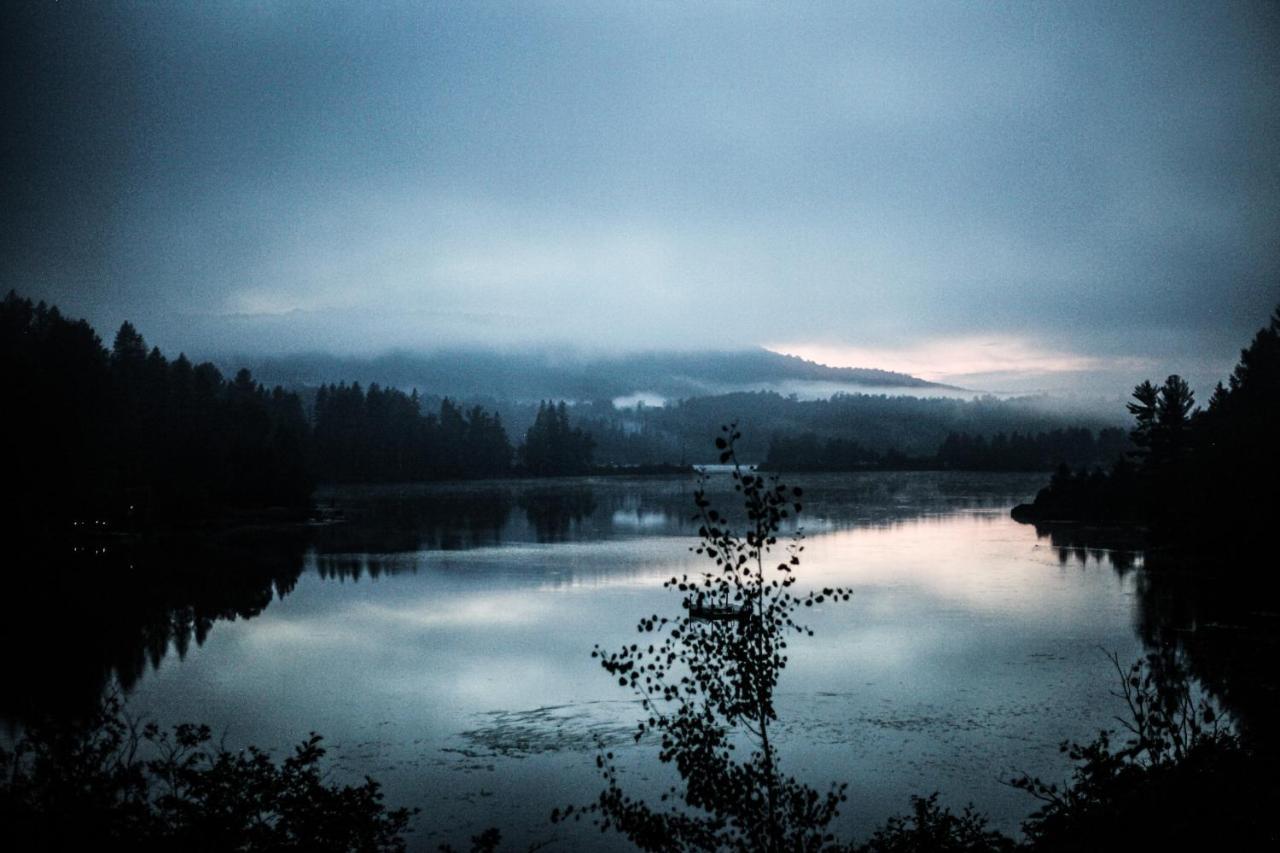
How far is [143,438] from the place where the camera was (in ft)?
285

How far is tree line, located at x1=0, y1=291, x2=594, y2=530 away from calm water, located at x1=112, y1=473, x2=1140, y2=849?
16.3 metres

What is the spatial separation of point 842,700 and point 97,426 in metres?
65.6

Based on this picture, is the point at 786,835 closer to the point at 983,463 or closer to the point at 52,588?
the point at 52,588

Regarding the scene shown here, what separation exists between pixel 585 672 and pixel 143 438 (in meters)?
71.4

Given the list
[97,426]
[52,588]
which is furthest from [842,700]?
[97,426]

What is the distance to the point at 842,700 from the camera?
1008 inches

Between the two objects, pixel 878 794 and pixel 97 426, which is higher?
pixel 97 426

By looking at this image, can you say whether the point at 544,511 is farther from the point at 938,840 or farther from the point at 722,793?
the point at 722,793

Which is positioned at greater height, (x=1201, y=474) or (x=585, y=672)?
(x=1201, y=474)

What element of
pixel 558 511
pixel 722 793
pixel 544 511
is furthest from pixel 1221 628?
Result: pixel 544 511

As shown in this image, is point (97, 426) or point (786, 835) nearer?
point (786, 835)

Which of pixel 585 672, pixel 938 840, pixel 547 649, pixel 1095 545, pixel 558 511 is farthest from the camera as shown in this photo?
pixel 558 511

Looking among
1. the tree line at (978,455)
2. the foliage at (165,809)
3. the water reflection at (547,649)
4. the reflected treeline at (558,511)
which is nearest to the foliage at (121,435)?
the water reflection at (547,649)

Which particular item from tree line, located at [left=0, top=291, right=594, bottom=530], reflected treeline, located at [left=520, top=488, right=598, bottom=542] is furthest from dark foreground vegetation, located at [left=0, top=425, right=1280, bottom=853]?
reflected treeline, located at [left=520, top=488, right=598, bottom=542]
